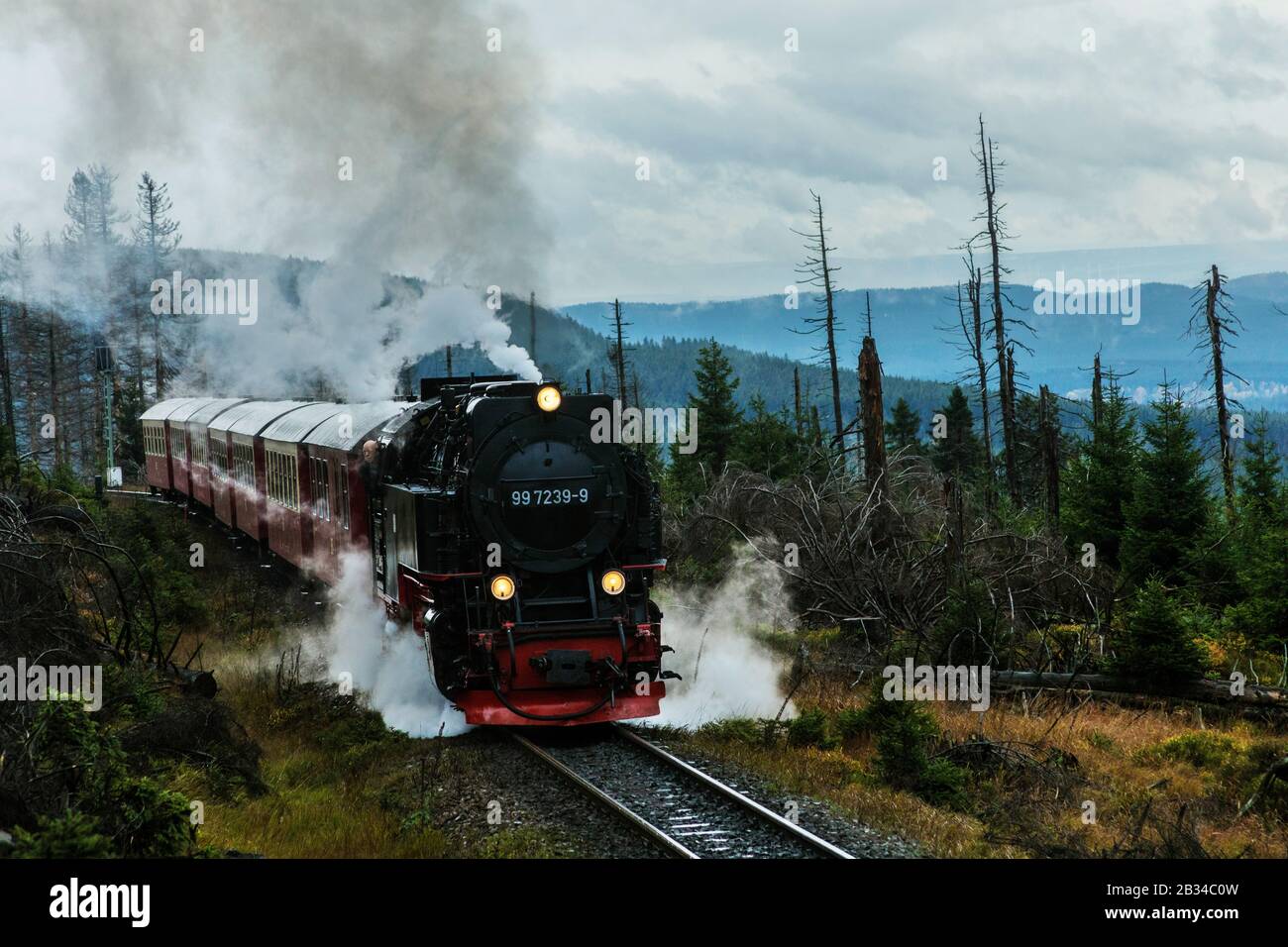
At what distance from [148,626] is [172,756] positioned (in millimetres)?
6330

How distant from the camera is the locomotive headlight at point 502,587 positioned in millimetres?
10773

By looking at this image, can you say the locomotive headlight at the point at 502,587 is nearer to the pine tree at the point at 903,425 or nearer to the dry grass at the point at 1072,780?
the dry grass at the point at 1072,780

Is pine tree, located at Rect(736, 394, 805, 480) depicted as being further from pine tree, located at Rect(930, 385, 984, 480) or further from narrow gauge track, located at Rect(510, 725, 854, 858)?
pine tree, located at Rect(930, 385, 984, 480)

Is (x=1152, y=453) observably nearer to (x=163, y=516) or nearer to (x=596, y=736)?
(x=596, y=736)

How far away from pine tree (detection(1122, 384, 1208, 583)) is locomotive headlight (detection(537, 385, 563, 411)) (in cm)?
1043

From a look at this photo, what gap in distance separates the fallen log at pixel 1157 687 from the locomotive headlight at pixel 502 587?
20.2 ft

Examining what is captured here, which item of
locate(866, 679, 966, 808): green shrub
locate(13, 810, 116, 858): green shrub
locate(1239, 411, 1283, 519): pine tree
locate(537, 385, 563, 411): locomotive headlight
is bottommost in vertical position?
locate(866, 679, 966, 808): green shrub

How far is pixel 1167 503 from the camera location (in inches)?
692

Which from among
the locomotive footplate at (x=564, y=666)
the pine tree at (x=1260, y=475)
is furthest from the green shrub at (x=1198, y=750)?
the pine tree at (x=1260, y=475)

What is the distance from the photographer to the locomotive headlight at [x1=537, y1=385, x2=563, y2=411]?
11031mm

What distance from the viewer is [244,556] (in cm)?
2277

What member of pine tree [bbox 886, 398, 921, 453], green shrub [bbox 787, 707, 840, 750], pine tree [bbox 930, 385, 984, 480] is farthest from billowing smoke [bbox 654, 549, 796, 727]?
pine tree [bbox 886, 398, 921, 453]
